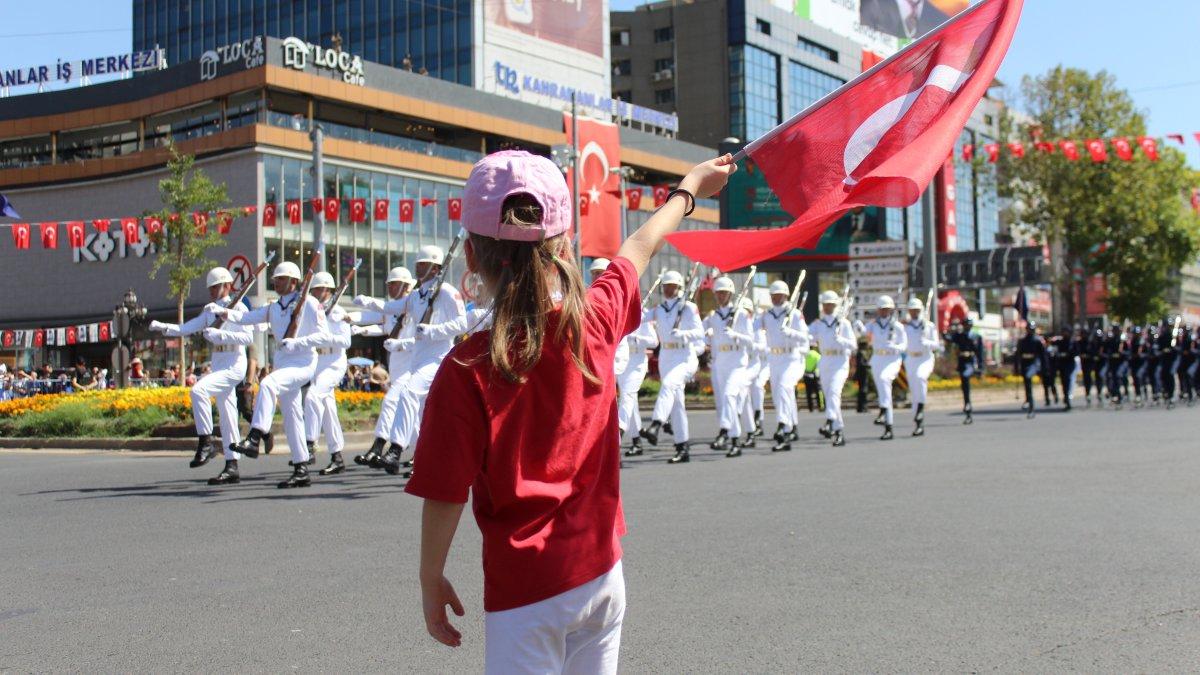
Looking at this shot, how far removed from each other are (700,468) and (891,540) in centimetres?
576

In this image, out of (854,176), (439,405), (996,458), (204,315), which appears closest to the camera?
(439,405)

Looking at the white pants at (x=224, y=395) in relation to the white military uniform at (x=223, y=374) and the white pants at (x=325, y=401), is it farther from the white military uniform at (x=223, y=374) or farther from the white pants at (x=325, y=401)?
the white pants at (x=325, y=401)

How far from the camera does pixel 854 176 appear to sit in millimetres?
4523

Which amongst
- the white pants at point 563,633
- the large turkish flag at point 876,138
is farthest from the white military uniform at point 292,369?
the white pants at point 563,633

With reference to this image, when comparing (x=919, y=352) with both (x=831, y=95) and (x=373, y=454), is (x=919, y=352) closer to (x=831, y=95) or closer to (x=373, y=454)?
(x=373, y=454)

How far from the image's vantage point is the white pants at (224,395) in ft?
41.4

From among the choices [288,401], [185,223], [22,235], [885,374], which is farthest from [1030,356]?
[22,235]

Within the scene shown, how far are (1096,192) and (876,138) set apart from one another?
52.7 metres

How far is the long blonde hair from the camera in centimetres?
262

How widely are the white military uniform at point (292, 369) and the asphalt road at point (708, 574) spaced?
639 mm

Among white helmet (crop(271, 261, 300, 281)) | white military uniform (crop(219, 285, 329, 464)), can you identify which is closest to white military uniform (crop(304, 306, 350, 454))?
white military uniform (crop(219, 285, 329, 464))

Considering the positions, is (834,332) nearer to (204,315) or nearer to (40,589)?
(204,315)

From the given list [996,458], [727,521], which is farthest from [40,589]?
[996,458]

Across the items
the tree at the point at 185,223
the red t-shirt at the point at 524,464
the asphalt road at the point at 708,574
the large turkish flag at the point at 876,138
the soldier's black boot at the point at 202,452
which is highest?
the tree at the point at 185,223
